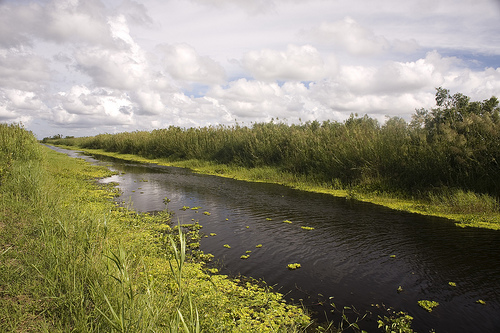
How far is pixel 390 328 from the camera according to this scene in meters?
3.89

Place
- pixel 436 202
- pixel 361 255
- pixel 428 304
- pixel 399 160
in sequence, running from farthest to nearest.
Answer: pixel 399 160
pixel 436 202
pixel 361 255
pixel 428 304

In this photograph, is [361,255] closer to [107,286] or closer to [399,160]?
[107,286]

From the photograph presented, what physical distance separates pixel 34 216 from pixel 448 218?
10101mm

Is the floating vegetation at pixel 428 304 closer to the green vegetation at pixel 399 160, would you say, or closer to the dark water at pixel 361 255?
the dark water at pixel 361 255

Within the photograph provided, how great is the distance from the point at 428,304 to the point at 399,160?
26.1ft

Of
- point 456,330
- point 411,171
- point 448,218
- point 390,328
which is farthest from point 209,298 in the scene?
point 411,171

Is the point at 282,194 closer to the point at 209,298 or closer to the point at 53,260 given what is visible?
the point at 209,298

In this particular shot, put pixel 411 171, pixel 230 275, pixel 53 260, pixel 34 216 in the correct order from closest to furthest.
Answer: pixel 53 260 < pixel 230 275 < pixel 34 216 < pixel 411 171

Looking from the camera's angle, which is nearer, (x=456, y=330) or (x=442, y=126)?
(x=456, y=330)

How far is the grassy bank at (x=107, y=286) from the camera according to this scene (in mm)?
2705

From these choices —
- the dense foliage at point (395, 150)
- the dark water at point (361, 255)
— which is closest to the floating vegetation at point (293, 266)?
the dark water at point (361, 255)

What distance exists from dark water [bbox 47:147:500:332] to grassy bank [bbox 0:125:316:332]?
0.69 metres

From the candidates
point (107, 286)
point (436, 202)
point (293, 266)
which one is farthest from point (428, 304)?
point (436, 202)

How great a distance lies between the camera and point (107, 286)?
330 centimetres
